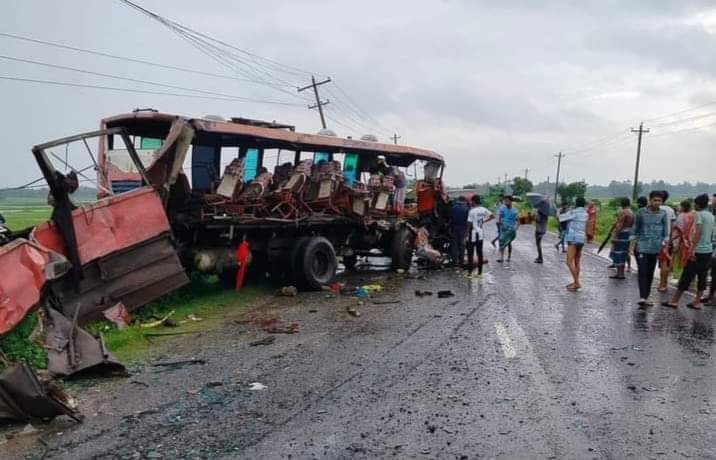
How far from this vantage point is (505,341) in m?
7.21

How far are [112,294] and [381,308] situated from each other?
3782mm

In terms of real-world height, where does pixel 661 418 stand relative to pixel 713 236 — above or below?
below

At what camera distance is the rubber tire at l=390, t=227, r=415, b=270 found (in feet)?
48.6

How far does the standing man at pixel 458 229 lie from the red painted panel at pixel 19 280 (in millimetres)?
10084

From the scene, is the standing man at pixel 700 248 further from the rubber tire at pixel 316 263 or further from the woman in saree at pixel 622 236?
the rubber tire at pixel 316 263

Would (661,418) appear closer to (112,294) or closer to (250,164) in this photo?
(112,294)

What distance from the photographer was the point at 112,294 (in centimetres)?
Answer: 785

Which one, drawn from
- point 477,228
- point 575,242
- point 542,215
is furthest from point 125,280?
point 542,215

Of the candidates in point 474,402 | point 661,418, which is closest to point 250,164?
point 474,402

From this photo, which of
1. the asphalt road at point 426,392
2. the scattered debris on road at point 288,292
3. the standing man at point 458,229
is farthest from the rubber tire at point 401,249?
the asphalt road at point 426,392

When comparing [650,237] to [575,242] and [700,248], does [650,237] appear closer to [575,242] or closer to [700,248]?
[700,248]

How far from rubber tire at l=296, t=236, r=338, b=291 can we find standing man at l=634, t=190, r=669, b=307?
17.3 ft

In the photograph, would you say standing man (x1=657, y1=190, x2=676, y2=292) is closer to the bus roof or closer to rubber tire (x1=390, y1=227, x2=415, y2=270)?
rubber tire (x1=390, y1=227, x2=415, y2=270)

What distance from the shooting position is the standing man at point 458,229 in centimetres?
1507
